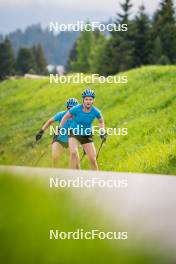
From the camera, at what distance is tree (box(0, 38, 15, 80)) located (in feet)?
20.4

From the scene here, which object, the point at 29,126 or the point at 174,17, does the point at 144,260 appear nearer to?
the point at 29,126

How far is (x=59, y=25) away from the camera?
19.4 ft

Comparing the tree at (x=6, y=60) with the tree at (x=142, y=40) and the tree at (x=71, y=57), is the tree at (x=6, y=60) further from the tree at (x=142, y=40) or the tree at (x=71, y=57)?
the tree at (x=142, y=40)

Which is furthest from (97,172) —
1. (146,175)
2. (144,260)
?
(144,260)

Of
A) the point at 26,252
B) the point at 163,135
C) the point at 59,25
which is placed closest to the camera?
the point at 26,252

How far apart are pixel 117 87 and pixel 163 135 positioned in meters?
0.77

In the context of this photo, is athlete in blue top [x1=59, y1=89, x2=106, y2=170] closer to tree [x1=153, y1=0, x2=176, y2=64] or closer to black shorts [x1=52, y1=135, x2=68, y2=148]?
black shorts [x1=52, y1=135, x2=68, y2=148]

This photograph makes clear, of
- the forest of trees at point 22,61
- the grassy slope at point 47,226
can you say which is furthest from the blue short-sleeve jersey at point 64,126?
the grassy slope at point 47,226

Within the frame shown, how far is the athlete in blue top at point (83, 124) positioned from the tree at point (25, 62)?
27.5 inches

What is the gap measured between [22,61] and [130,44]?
106 centimetres

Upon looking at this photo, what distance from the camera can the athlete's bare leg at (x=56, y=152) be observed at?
19.4 ft

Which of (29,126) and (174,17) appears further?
(174,17)

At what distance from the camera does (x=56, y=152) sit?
600 centimetres

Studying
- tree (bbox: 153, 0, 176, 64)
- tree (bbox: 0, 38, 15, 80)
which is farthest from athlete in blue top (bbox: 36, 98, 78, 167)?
tree (bbox: 153, 0, 176, 64)
